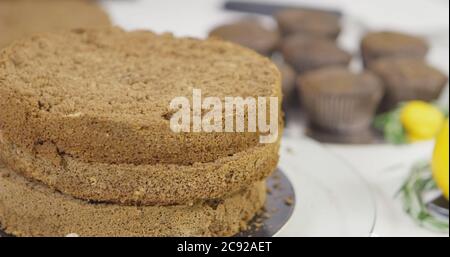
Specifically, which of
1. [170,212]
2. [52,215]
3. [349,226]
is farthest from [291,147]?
[52,215]

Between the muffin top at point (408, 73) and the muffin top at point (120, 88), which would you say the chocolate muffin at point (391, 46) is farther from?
the muffin top at point (120, 88)

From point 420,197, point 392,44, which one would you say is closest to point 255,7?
point 392,44

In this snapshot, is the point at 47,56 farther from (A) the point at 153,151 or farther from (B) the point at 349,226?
(B) the point at 349,226

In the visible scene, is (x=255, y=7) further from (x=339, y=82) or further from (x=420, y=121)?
(x=420, y=121)

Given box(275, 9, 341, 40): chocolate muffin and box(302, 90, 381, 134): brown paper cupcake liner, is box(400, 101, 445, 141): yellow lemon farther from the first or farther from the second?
box(275, 9, 341, 40): chocolate muffin

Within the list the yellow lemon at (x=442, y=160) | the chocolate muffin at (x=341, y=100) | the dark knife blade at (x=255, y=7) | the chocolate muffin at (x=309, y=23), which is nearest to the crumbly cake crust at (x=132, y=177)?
the yellow lemon at (x=442, y=160)
